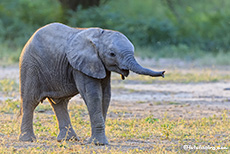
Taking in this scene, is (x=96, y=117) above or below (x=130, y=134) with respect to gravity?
above

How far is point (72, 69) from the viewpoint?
6.87 meters

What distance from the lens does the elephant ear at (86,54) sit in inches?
260

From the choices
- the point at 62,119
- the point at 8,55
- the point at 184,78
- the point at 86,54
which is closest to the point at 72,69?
the point at 86,54

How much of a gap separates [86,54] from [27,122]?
139 cm

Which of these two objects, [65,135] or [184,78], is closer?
[65,135]

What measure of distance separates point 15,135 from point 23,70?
3.48 ft

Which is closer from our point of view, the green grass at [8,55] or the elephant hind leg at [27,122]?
the elephant hind leg at [27,122]

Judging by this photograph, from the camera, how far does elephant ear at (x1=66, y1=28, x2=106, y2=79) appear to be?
21.6ft

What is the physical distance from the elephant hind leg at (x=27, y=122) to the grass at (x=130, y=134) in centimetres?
12

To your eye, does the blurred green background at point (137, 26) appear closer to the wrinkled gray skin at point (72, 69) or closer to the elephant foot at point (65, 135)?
the elephant foot at point (65, 135)

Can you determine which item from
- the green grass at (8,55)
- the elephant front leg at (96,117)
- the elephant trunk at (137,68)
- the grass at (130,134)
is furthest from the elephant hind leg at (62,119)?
the green grass at (8,55)

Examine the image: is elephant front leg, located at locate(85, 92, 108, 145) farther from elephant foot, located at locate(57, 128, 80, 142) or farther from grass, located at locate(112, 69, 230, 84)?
grass, located at locate(112, 69, 230, 84)

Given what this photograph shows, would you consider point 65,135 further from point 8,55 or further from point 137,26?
point 137,26

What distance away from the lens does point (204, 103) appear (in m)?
11.6
